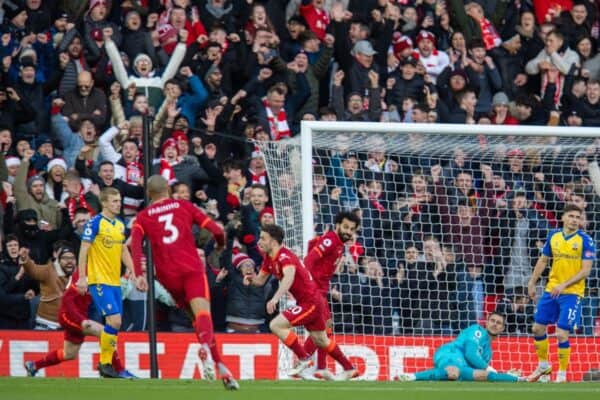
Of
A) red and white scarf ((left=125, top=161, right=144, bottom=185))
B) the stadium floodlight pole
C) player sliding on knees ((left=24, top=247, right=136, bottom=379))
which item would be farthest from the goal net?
player sliding on knees ((left=24, top=247, right=136, bottom=379))

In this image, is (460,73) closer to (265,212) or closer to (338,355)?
(265,212)

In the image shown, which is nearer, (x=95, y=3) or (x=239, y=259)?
(x=239, y=259)

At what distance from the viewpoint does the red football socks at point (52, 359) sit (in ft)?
48.1

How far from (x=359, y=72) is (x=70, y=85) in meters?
3.87

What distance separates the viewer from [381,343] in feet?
54.2

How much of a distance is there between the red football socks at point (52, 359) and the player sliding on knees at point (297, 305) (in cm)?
206

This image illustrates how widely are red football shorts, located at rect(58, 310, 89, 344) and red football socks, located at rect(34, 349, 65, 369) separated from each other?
0.54 ft

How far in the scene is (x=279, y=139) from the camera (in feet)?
61.8

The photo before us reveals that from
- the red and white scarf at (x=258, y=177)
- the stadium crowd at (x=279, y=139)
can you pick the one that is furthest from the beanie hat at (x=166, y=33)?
the red and white scarf at (x=258, y=177)

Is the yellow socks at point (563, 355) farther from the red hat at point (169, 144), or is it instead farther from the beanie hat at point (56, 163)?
the beanie hat at point (56, 163)

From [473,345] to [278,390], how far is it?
4025 mm

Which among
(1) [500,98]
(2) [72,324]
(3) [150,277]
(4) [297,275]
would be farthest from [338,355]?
(1) [500,98]

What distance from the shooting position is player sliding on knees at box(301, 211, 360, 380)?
1523 cm

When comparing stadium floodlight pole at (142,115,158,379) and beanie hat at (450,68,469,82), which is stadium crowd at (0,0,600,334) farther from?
stadium floodlight pole at (142,115,158,379)
